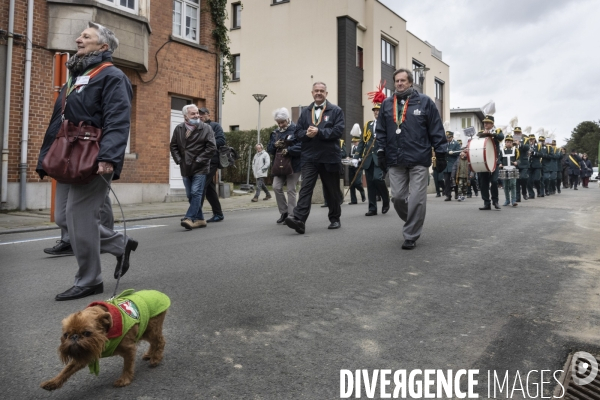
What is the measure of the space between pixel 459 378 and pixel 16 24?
13.2m

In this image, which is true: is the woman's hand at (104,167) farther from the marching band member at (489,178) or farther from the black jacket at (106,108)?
the marching band member at (489,178)

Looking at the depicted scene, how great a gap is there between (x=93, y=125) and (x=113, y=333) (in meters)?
2.01

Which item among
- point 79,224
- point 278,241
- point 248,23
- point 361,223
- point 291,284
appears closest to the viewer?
point 79,224

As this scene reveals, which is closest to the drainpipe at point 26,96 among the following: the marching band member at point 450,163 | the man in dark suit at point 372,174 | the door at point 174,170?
the door at point 174,170

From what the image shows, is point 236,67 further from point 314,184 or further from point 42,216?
point 314,184

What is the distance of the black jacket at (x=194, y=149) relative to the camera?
28.7 ft

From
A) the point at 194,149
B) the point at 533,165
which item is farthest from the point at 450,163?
the point at 194,149

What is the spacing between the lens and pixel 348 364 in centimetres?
284

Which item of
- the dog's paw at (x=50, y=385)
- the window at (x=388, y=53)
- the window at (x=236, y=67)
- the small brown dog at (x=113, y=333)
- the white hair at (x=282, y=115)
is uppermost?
the window at (x=388, y=53)

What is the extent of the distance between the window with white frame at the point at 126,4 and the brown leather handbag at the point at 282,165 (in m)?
8.14

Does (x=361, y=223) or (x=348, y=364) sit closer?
(x=348, y=364)

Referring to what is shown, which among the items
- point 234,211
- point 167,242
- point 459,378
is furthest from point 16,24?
point 459,378

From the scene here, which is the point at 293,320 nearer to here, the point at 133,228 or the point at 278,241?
the point at 278,241

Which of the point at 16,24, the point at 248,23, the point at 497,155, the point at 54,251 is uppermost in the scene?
the point at 248,23
